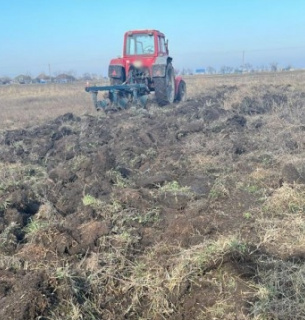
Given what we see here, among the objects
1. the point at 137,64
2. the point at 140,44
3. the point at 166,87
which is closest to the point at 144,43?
the point at 140,44

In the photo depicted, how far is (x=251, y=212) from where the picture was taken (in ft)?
15.0

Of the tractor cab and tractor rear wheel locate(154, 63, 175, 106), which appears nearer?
tractor rear wheel locate(154, 63, 175, 106)

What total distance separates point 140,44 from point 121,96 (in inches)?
76.8

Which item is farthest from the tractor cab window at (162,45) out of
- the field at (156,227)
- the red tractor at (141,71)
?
the field at (156,227)

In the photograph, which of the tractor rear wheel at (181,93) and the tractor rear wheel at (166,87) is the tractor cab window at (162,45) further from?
the tractor rear wheel at (181,93)

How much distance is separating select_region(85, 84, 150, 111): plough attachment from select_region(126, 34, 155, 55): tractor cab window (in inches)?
57.7

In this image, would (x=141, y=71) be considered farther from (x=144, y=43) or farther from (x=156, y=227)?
(x=156, y=227)

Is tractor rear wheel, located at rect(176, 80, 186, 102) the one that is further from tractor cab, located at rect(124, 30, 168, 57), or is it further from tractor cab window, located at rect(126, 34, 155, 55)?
tractor cab window, located at rect(126, 34, 155, 55)

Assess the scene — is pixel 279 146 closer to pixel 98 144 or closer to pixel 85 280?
pixel 98 144

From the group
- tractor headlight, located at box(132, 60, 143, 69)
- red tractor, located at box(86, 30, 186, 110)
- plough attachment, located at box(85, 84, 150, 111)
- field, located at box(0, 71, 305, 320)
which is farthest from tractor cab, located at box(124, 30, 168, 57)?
field, located at box(0, 71, 305, 320)

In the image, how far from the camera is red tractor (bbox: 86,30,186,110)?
41.0 ft

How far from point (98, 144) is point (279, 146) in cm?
348

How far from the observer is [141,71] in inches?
521

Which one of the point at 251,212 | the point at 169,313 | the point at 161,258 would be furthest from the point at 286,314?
the point at 251,212
